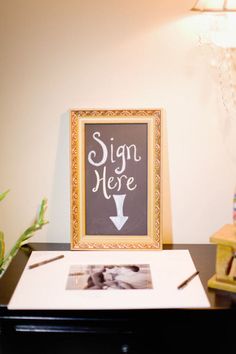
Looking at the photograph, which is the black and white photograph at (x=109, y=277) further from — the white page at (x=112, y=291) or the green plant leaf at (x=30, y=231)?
the green plant leaf at (x=30, y=231)

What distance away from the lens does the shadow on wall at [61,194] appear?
1.41 meters

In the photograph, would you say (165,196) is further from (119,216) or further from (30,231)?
(30,231)

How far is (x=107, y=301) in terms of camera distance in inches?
42.1

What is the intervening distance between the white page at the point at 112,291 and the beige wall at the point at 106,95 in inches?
6.8

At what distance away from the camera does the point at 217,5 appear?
4.03ft

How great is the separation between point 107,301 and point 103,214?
0.35 meters

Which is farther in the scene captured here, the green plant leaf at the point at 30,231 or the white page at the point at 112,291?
the green plant leaf at the point at 30,231

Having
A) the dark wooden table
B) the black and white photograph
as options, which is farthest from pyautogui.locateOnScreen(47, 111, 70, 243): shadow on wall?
the dark wooden table
